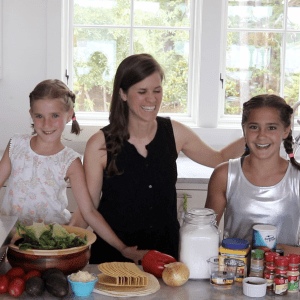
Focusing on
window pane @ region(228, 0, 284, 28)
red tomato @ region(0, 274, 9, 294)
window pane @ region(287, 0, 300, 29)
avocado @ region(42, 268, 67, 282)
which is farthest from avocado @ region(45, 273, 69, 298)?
window pane @ region(287, 0, 300, 29)

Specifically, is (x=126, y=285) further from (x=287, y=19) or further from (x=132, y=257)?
(x=287, y=19)

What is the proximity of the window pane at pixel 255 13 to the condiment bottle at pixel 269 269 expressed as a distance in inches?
94.3

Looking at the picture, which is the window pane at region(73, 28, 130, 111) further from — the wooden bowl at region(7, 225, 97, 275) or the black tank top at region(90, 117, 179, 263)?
the wooden bowl at region(7, 225, 97, 275)

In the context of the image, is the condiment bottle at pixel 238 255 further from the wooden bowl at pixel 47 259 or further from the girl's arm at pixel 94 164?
the girl's arm at pixel 94 164

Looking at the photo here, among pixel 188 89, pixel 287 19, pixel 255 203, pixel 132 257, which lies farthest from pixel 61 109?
pixel 287 19

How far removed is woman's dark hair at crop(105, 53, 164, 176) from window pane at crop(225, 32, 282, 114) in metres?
1.65

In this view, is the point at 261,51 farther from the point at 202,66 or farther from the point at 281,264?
the point at 281,264

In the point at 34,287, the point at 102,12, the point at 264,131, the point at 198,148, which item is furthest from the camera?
the point at 102,12

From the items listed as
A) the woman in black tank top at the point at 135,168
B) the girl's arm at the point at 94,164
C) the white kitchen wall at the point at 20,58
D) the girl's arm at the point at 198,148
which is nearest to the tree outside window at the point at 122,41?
the white kitchen wall at the point at 20,58

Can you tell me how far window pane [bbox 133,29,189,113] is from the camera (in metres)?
3.54

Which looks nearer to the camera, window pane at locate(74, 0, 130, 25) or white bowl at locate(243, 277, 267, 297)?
white bowl at locate(243, 277, 267, 297)

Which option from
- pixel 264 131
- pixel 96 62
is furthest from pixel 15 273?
pixel 96 62

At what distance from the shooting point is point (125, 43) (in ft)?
11.6

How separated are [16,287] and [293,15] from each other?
2851 millimetres
